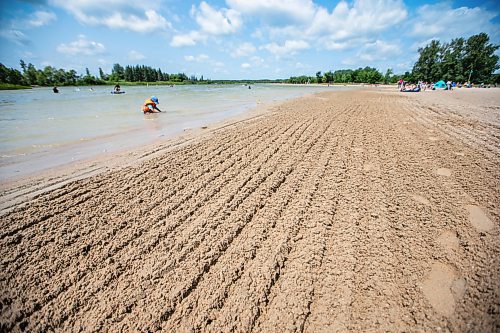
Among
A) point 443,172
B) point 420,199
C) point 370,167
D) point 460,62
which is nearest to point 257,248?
point 420,199

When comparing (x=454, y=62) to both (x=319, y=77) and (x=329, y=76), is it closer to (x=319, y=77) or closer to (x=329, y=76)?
(x=329, y=76)

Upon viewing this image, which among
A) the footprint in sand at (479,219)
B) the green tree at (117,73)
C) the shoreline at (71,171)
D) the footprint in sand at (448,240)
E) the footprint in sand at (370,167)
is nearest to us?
the footprint in sand at (448,240)

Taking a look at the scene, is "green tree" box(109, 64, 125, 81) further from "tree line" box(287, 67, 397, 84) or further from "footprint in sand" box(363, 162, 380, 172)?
"footprint in sand" box(363, 162, 380, 172)

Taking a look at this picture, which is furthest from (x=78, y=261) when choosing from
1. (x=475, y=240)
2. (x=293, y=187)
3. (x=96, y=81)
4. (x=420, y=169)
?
(x=96, y=81)

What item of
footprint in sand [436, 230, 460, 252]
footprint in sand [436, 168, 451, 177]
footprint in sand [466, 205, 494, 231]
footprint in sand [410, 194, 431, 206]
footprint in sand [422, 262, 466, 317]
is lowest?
footprint in sand [422, 262, 466, 317]

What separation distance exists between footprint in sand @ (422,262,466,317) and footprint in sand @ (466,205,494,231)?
1.21 meters

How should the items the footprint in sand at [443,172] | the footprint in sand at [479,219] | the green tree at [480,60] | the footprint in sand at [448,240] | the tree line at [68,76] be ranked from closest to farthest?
the footprint in sand at [448,240] < the footprint in sand at [479,219] < the footprint in sand at [443,172] < the green tree at [480,60] < the tree line at [68,76]

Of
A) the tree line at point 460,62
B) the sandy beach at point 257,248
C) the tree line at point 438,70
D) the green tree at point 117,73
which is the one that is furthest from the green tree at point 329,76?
the sandy beach at point 257,248

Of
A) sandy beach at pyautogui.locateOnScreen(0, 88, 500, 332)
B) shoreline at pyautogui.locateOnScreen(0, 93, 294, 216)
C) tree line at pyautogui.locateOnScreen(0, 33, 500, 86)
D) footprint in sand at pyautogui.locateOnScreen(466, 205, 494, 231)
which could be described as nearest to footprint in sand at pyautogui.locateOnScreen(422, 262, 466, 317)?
sandy beach at pyautogui.locateOnScreen(0, 88, 500, 332)

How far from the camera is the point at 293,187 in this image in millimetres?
4027

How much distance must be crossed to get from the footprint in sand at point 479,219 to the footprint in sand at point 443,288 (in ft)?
3.98

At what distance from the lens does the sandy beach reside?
6.18 feet

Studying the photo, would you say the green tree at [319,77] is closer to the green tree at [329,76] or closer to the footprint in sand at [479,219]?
the green tree at [329,76]

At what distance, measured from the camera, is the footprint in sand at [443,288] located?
191 cm
